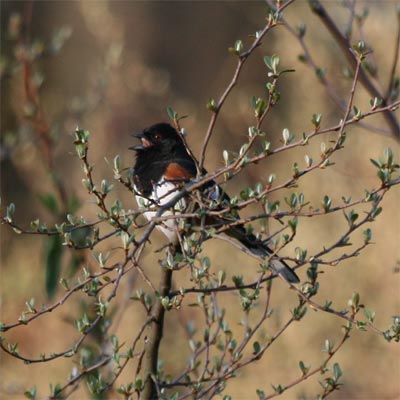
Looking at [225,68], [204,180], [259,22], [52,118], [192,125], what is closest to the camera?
[204,180]

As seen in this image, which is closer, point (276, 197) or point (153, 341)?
point (153, 341)

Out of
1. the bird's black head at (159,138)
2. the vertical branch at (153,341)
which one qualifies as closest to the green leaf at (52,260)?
the bird's black head at (159,138)

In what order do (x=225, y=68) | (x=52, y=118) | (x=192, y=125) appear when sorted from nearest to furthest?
(x=52, y=118)
(x=192, y=125)
(x=225, y=68)

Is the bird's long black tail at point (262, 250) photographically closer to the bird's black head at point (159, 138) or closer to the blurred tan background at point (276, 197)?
the bird's black head at point (159, 138)

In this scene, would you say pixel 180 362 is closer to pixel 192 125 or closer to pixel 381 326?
pixel 381 326

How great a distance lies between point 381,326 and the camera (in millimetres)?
5180

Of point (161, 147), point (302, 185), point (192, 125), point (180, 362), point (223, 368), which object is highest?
point (192, 125)

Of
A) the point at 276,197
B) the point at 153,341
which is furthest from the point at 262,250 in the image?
the point at 276,197

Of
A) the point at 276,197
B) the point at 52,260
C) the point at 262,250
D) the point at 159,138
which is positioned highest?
the point at 276,197

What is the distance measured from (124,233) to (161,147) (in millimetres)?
1461

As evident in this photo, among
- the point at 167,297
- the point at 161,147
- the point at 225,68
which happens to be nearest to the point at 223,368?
the point at 167,297

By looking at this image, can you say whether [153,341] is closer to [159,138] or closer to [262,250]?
[262,250]

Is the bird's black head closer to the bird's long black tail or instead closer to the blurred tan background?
the blurred tan background

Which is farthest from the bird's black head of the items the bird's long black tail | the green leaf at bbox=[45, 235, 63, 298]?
the bird's long black tail
